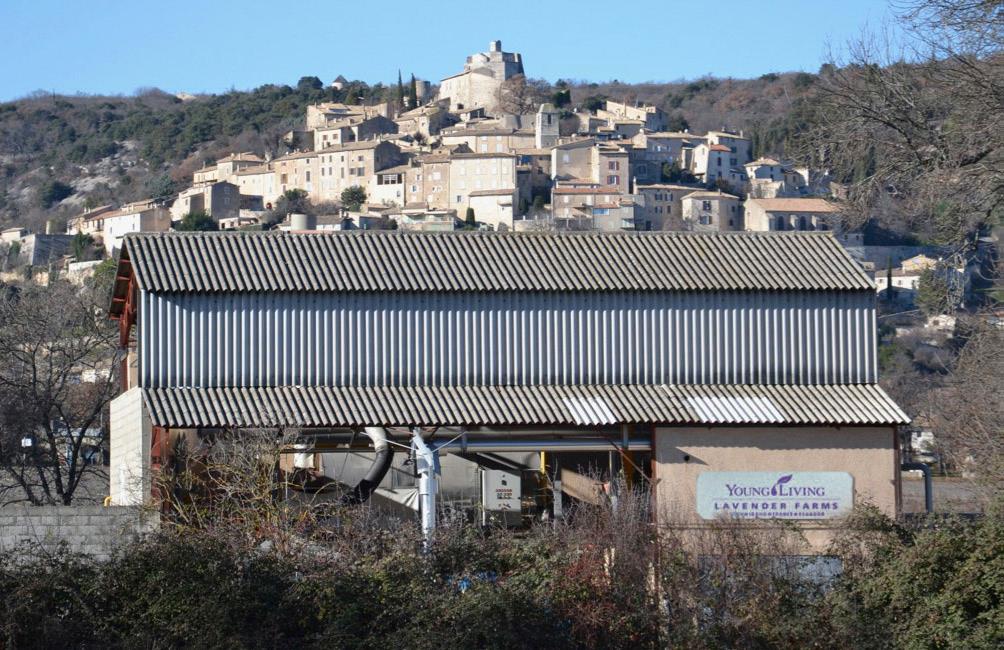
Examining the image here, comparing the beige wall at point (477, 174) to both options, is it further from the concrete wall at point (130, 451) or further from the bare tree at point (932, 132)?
the bare tree at point (932, 132)

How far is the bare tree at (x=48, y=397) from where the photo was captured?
34750 mm

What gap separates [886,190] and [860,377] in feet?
25.4

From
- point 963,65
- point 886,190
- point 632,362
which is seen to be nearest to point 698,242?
point 632,362

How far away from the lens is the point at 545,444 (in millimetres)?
23359

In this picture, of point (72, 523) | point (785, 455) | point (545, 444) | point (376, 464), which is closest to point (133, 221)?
point (376, 464)

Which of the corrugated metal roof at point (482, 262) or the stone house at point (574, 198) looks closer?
the corrugated metal roof at point (482, 262)

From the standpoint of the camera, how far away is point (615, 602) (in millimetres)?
16156

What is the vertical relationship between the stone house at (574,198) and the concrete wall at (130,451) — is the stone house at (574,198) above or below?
above

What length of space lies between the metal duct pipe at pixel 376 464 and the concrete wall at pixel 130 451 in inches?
119

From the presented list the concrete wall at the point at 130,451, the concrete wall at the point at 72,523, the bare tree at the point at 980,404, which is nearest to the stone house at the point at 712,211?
the bare tree at the point at 980,404

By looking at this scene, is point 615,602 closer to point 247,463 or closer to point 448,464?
point 247,463

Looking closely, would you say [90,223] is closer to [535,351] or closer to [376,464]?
[535,351]

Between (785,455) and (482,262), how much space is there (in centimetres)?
578

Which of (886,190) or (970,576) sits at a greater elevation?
(886,190)
